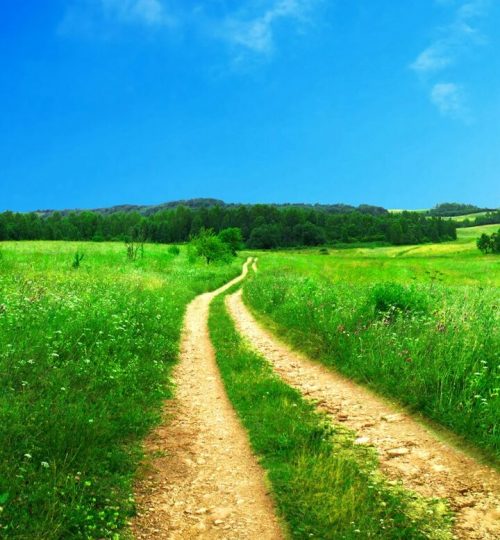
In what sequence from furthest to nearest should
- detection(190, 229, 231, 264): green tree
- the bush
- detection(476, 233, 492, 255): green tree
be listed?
1. detection(476, 233, 492, 255): green tree
2. detection(190, 229, 231, 264): green tree
3. the bush

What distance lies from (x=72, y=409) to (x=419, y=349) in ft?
24.4

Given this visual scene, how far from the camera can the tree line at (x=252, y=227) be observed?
154125mm

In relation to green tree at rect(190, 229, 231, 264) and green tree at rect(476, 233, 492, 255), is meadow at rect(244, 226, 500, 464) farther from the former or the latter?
green tree at rect(476, 233, 492, 255)

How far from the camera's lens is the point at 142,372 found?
33.0ft

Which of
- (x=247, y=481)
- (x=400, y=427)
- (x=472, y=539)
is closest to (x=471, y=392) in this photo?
(x=400, y=427)

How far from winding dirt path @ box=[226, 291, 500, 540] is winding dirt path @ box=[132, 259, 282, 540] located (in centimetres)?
199

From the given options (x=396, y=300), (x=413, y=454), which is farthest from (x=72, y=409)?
(x=396, y=300)

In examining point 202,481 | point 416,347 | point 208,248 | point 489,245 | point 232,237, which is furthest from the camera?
point 489,245

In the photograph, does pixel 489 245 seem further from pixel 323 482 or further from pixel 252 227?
pixel 323 482

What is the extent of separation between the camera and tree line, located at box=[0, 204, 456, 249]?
6068 inches

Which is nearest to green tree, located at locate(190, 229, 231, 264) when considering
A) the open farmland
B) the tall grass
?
the tall grass

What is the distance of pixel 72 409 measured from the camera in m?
6.80

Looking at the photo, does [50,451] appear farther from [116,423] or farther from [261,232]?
[261,232]

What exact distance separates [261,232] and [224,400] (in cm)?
14507
